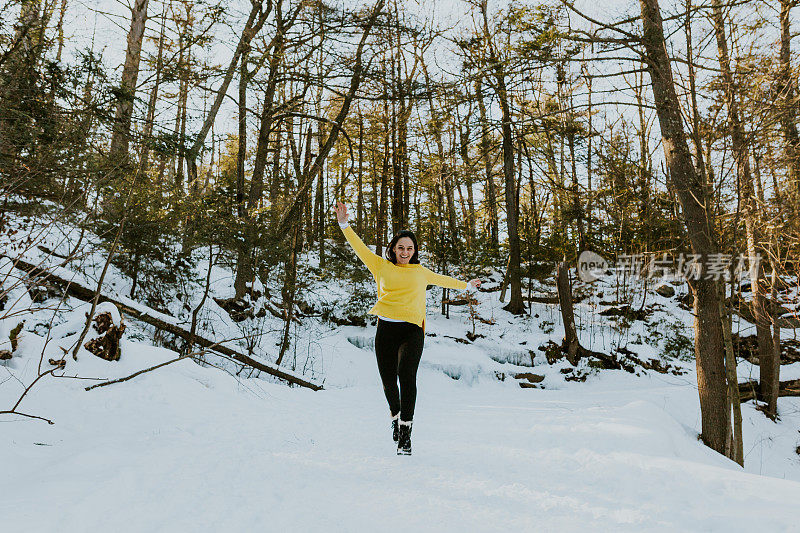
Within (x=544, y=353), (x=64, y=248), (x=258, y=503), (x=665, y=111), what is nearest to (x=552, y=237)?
(x=544, y=353)

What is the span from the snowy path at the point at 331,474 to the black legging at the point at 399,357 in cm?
43

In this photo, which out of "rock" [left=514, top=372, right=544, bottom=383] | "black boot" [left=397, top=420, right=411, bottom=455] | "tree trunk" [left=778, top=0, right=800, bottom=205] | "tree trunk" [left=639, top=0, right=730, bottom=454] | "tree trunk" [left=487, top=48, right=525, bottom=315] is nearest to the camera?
"black boot" [left=397, top=420, right=411, bottom=455]

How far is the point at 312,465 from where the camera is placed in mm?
3016

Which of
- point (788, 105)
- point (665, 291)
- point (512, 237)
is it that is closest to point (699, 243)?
point (788, 105)

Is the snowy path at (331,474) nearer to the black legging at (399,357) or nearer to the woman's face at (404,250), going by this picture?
the black legging at (399,357)

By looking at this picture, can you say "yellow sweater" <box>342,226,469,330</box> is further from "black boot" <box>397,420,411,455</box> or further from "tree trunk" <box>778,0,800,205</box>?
"tree trunk" <box>778,0,800,205</box>

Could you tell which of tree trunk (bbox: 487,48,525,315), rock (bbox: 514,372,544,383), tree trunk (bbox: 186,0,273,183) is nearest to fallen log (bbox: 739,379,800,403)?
rock (bbox: 514,372,544,383)

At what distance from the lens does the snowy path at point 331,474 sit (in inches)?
84.7

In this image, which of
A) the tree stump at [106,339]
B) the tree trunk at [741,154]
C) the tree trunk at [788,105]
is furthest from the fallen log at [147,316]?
the tree trunk at [788,105]

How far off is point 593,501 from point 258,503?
1.79 meters

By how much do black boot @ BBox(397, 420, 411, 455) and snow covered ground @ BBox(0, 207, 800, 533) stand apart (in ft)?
0.37

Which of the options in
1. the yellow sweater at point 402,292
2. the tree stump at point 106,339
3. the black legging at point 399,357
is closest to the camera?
the black legging at point 399,357

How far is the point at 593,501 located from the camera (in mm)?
2518

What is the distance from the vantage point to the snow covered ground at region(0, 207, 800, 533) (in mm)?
2170
